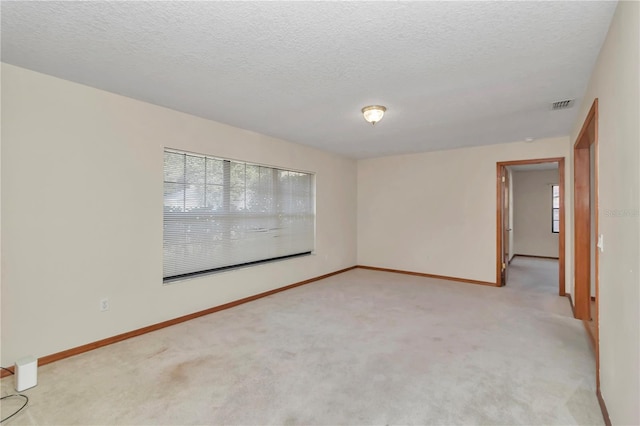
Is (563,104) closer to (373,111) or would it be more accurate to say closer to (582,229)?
(582,229)

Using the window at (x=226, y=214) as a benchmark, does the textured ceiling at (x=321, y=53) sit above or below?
above

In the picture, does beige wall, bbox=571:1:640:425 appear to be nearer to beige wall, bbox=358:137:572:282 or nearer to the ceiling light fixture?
the ceiling light fixture

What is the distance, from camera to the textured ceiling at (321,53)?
179 centimetres

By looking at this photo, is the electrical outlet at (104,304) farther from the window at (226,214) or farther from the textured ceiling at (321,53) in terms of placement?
the textured ceiling at (321,53)

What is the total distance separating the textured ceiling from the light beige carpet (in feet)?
7.91

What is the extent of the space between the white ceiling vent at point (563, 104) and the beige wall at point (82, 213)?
389cm

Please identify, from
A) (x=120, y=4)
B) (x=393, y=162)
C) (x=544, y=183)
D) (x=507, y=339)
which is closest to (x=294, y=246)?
(x=393, y=162)

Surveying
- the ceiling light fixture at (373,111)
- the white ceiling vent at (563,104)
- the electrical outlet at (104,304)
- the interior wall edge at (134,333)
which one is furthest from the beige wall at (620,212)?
the electrical outlet at (104,304)

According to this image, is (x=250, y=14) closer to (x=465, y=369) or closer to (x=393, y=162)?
(x=465, y=369)

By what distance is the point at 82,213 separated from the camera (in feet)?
9.35

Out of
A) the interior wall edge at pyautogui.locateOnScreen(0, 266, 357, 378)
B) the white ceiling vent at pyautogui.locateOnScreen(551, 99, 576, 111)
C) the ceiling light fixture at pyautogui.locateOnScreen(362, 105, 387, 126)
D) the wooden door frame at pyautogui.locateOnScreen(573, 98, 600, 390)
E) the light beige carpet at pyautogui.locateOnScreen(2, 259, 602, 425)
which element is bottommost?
the light beige carpet at pyautogui.locateOnScreen(2, 259, 602, 425)

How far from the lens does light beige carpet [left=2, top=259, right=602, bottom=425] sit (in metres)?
1.97

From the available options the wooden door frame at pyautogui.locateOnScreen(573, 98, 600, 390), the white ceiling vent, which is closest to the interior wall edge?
the wooden door frame at pyautogui.locateOnScreen(573, 98, 600, 390)

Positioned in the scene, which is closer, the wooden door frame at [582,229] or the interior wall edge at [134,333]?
the interior wall edge at [134,333]
